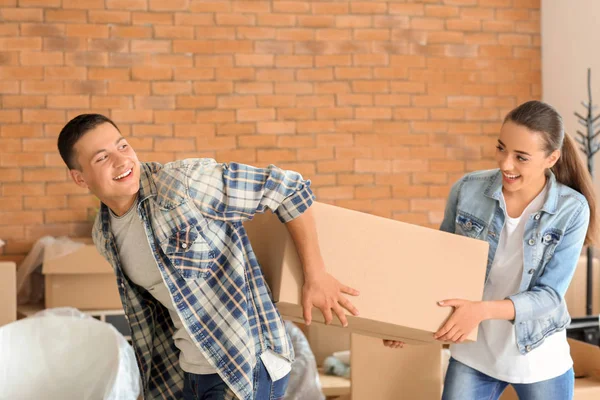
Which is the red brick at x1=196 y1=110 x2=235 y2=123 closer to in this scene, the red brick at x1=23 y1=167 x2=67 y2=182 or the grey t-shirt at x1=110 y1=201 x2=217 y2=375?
the red brick at x1=23 y1=167 x2=67 y2=182

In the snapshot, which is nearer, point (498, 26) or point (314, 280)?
point (314, 280)

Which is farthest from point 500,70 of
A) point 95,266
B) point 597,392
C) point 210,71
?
point 95,266

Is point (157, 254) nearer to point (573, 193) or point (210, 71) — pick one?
point (573, 193)

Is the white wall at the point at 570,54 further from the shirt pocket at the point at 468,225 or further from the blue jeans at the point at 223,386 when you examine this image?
the blue jeans at the point at 223,386

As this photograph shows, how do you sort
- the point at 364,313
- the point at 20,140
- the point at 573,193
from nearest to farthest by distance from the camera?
the point at 364,313, the point at 573,193, the point at 20,140

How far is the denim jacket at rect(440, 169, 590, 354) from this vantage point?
5.85 feet

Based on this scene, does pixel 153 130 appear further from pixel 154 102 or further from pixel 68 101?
pixel 68 101

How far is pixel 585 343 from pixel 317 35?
2.34m

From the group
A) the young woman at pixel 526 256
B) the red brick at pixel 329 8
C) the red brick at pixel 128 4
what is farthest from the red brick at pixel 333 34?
the young woman at pixel 526 256

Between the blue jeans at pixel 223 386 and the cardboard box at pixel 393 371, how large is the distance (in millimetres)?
869

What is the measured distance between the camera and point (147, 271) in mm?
1632

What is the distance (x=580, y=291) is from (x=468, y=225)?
2136mm

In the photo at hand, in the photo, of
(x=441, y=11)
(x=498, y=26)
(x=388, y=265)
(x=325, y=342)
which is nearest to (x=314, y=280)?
(x=388, y=265)

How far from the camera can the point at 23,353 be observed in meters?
2.50
